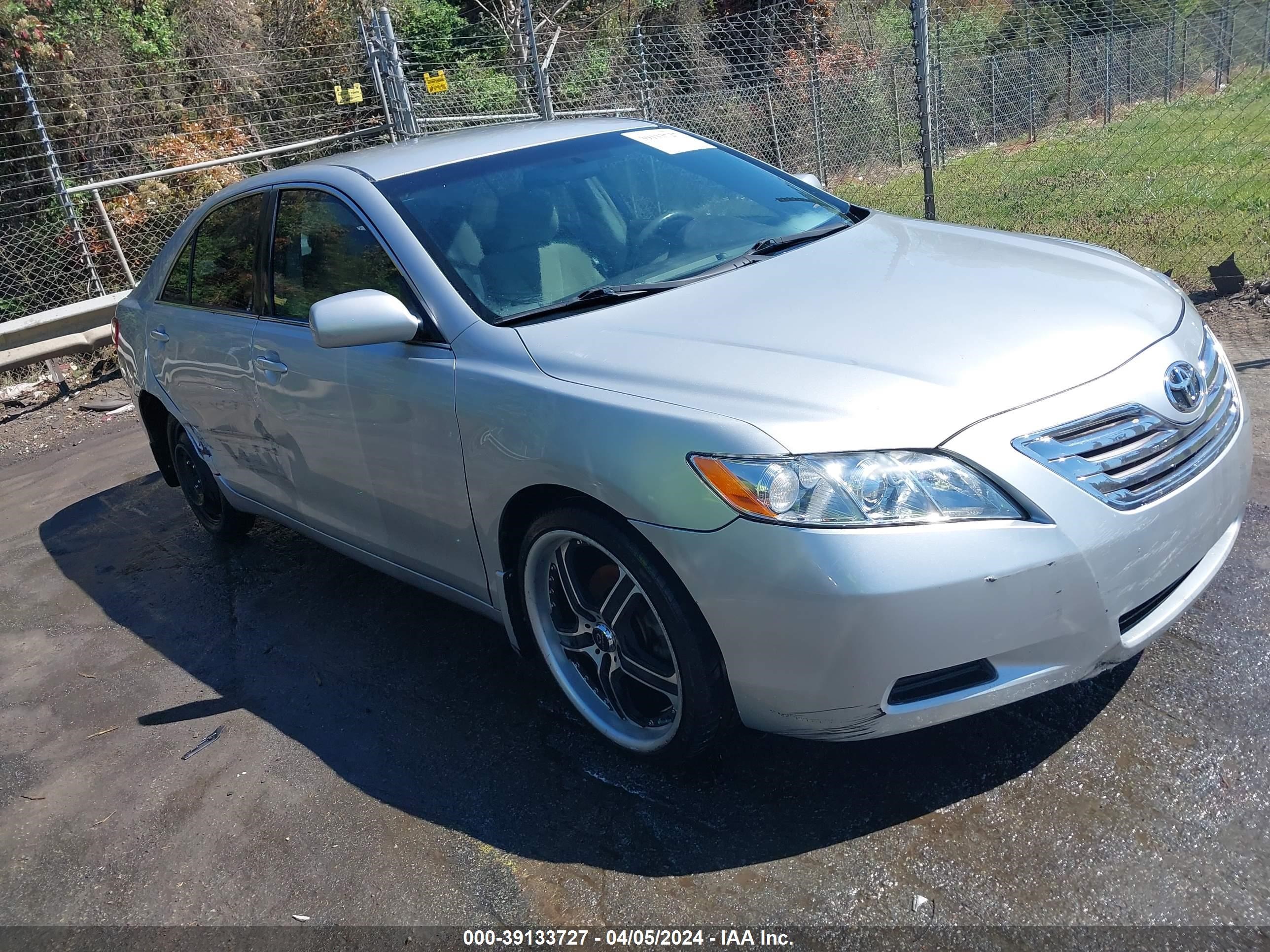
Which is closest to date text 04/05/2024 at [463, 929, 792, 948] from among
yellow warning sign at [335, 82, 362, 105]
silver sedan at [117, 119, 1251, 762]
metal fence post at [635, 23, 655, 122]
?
silver sedan at [117, 119, 1251, 762]

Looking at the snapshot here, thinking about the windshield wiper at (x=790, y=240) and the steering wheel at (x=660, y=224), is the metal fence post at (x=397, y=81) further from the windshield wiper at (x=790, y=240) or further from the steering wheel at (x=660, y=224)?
the windshield wiper at (x=790, y=240)

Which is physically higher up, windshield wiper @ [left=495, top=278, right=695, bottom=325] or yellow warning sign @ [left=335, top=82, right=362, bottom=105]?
yellow warning sign @ [left=335, top=82, right=362, bottom=105]

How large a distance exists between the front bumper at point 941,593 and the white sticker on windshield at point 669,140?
2123 millimetres

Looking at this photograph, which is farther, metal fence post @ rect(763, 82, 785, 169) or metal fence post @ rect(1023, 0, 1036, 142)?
metal fence post @ rect(1023, 0, 1036, 142)

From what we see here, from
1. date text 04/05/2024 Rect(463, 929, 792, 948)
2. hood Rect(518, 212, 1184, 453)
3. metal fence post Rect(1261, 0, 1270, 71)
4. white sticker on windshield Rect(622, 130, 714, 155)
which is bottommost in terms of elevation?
date text 04/05/2024 Rect(463, 929, 792, 948)

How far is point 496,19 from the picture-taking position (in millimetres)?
20219

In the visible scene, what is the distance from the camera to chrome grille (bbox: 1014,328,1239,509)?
2.53 m

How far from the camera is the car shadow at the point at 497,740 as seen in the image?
9.43 feet

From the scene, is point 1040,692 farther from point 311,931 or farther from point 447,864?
point 311,931

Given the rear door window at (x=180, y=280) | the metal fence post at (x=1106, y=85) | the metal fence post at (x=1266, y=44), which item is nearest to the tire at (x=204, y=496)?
the rear door window at (x=180, y=280)

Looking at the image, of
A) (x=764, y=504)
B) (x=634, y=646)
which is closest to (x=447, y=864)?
(x=634, y=646)

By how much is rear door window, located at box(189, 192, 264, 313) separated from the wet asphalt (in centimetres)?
140

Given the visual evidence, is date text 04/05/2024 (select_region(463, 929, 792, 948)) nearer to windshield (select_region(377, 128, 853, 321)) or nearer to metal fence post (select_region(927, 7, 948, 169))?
windshield (select_region(377, 128, 853, 321))

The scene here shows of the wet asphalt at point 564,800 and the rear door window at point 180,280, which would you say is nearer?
the wet asphalt at point 564,800
